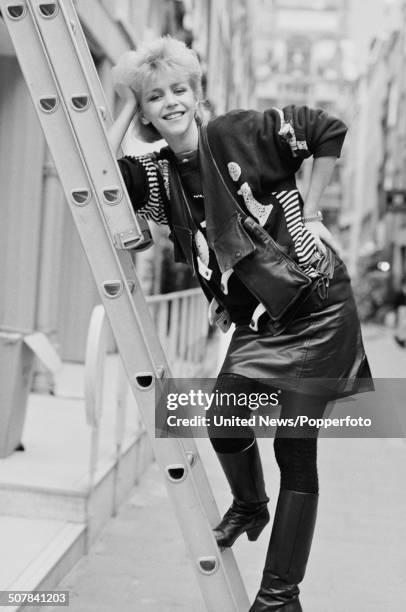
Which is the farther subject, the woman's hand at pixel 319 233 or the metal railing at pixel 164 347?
the metal railing at pixel 164 347

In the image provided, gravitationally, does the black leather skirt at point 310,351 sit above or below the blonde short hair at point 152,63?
below

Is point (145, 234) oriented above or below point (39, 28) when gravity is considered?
below

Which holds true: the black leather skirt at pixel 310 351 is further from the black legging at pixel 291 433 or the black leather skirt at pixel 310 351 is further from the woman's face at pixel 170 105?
the woman's face at pixel 170 105

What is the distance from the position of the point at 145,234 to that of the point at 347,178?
3095 inches

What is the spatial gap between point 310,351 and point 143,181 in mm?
686

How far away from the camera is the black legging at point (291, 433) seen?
99.0 inches

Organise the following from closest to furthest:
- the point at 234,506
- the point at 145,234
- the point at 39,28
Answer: the point at 39,28 → the point at 145,234 → the point at 234,506

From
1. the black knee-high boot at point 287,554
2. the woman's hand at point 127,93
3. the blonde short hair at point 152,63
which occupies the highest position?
the blonde short hair at point 152,63

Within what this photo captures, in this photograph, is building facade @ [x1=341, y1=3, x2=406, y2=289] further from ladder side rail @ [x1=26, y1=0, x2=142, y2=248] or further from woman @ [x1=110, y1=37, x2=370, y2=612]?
ladder side rail @ [x1=26, y1=0, x2=142, y2=248]

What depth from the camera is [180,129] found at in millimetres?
2502

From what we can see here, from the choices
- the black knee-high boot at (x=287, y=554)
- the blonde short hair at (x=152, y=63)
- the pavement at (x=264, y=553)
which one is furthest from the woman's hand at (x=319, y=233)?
the pavement at (x=264, y=553)

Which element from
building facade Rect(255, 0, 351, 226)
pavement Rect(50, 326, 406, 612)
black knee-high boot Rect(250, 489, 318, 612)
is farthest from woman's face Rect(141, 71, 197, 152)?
building facade Rect(255, 0, 351, 226)

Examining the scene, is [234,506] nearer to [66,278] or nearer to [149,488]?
[149,488]

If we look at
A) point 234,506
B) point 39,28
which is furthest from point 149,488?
point 39,28
